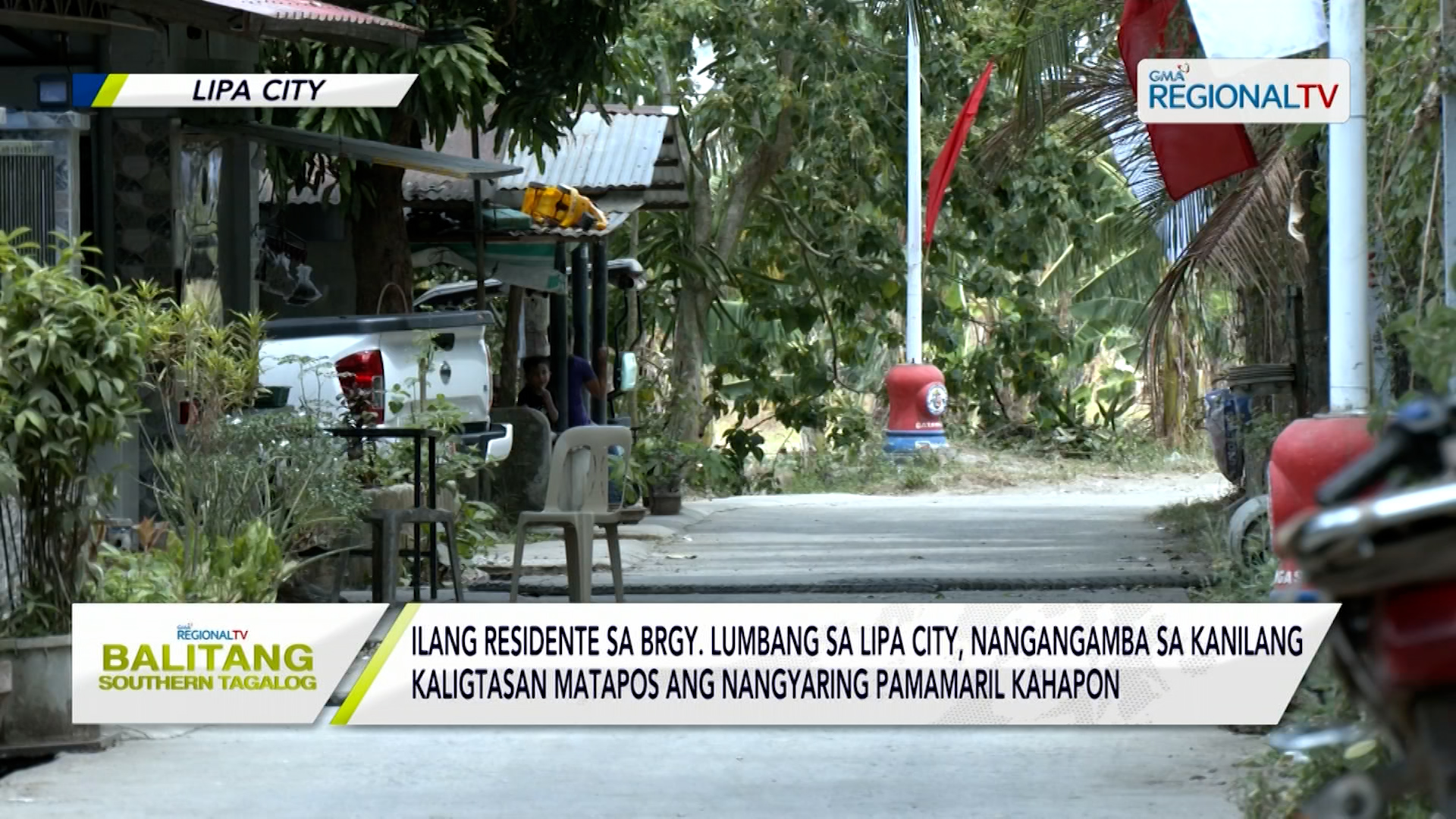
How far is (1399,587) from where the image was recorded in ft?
5.46

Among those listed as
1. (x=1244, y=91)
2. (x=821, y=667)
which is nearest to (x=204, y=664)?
(x=821, y=667)

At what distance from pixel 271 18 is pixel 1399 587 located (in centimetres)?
779

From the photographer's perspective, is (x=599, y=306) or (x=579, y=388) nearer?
(x=579, y=388)

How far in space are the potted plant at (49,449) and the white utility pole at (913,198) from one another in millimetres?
16496

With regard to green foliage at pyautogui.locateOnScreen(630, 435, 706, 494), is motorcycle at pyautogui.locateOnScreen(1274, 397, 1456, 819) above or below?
above

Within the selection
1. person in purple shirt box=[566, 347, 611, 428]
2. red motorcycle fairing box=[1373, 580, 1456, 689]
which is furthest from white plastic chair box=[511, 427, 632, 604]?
red motorcycle fairing box=[1373, 580, 1456, 689]

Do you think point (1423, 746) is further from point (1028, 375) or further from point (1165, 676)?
point (1028, 375)

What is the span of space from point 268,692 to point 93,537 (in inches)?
32.3

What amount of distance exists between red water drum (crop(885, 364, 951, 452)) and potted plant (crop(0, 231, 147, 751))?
17.4 meters

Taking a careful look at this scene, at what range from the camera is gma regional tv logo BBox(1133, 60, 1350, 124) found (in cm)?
631

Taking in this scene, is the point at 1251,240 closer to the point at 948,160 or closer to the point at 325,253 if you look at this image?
the point at 325,253

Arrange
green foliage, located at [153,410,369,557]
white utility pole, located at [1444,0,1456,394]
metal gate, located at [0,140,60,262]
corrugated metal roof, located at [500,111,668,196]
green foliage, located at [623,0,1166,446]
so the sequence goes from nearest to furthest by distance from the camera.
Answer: white utility pole, located at [1444,0,1456,394]
metal gate, located at [0,140,60,262]
green foliage, located at [153,410,369,557]
corrugated metal roof, located at [500,111,668,196]
green foliage, located at [623,0,1166,446]

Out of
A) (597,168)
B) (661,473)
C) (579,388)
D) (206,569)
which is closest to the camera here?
(206,569)

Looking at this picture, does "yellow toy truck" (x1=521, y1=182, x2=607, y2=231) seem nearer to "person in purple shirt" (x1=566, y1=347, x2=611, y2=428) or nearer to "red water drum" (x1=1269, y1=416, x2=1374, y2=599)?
"person in purple shirt" (x1=566, y1=347, x2=611, y2=428)
